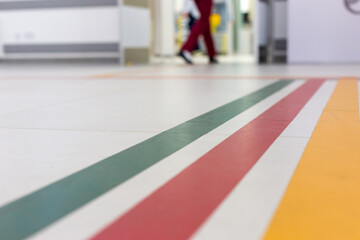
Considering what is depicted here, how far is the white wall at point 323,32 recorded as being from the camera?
5.67 metres

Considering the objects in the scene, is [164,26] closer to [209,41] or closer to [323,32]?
[209,41]

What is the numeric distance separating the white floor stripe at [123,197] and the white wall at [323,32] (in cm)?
467

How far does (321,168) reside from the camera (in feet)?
3.46

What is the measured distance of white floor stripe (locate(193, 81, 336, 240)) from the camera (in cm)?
71

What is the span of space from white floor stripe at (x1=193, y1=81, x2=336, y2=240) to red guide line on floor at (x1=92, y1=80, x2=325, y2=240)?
0.02 meters

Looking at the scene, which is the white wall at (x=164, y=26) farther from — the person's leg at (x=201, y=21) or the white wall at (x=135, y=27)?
→ the person's leg at (x=201, y=21)

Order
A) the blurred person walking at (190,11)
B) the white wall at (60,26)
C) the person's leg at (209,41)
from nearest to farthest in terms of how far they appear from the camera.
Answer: the person's leg at (209,41) < the white wall at (60,26) < the blurred person walking at (190,11)

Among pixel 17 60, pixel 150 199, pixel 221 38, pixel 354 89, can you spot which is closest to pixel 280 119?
pixel 150 199

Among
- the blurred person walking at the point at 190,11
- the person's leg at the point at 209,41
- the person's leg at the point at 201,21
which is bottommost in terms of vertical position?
the person's leg at the point at 209,41

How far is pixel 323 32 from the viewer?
575cm

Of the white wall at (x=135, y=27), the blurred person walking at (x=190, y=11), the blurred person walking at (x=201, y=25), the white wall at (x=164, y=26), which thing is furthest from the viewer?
the white wall at (x=164, y=26)

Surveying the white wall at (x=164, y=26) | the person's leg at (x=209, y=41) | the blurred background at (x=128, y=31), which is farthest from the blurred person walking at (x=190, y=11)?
the white wall at (x=164, y=26)

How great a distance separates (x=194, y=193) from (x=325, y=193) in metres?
0.22

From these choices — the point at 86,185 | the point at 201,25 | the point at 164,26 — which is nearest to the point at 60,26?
the point at 201,25
